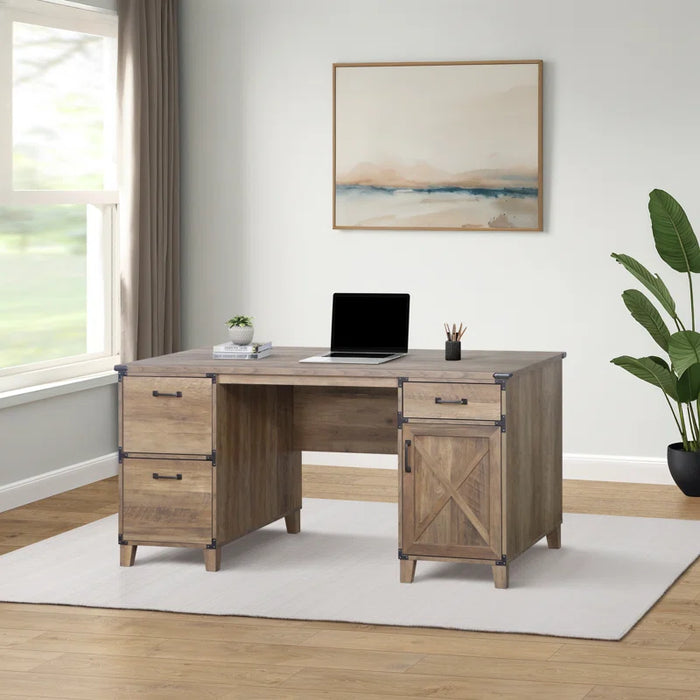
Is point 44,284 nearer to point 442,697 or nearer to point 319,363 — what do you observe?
point 319,363

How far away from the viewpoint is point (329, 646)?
375 cm

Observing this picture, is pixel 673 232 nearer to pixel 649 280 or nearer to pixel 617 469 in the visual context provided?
pixel 649 280

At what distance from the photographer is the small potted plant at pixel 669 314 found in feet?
18.5

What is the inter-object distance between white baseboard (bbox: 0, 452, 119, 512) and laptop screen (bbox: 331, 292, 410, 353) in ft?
5.86

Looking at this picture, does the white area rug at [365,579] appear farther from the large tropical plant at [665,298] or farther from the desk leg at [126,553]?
the large tropical plant at [665,298]

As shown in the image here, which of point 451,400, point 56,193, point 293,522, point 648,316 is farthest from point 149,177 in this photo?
point 451,400

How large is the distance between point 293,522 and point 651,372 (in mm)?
1699

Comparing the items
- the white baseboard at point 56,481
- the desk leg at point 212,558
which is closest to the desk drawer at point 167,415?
the desk leg at point 212,558

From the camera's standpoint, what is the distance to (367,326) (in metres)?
4.77

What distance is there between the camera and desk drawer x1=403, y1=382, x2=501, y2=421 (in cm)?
424

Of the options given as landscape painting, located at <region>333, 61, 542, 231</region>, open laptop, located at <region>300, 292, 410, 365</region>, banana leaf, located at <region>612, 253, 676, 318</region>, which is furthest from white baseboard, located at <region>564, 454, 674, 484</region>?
open laptop, located at <region>300, 292, 410, 365</region>

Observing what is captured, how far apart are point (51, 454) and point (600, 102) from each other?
9.96 ft

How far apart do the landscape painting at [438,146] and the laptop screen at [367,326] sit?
1786mm

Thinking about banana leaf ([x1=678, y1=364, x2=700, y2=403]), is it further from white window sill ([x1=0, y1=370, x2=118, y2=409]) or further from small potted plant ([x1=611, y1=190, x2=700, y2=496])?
white window sill ([x1=0, y1=370, x2=118, y2=409])
